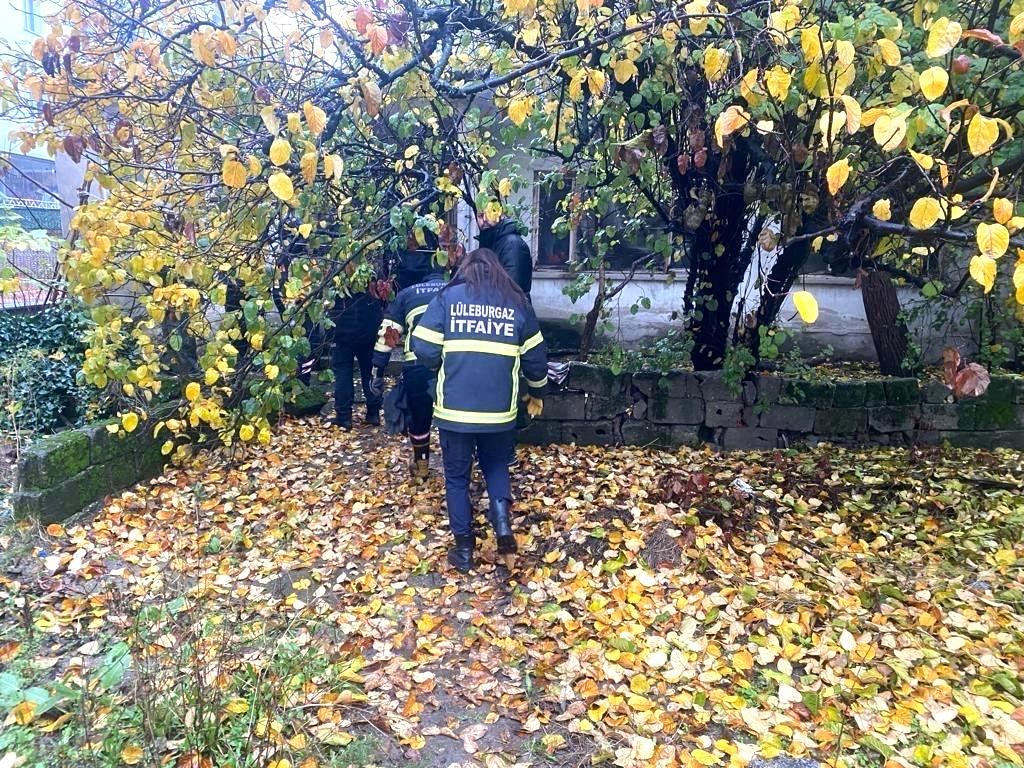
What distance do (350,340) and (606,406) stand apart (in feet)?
7.83

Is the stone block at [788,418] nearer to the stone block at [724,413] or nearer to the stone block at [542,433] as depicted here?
the stone block at [724,413]

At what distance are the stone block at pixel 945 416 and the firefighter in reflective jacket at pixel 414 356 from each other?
418 cm

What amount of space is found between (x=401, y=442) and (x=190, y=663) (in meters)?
3.39

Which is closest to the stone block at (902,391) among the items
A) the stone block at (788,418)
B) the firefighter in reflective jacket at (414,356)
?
the stone block at (788,418)

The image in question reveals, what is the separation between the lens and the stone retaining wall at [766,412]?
5609 mm

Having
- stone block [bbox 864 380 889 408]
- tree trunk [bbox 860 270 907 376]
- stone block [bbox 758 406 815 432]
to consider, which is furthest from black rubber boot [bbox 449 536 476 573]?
tree trunk [bbox 860 270 907 376]

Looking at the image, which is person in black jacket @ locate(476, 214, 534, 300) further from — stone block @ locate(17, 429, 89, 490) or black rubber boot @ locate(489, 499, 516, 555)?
stone block @ locate(17, 429, 89, 490)

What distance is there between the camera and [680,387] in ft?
18.5

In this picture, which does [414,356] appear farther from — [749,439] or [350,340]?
[749,439]

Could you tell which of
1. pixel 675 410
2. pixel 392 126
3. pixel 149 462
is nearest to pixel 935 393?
pixel 675 410

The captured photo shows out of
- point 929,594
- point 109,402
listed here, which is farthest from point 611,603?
point 109,402

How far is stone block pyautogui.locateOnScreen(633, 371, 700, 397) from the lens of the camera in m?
5.61

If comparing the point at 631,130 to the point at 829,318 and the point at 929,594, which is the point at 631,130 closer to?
the point at 929,594

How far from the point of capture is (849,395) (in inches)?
222
